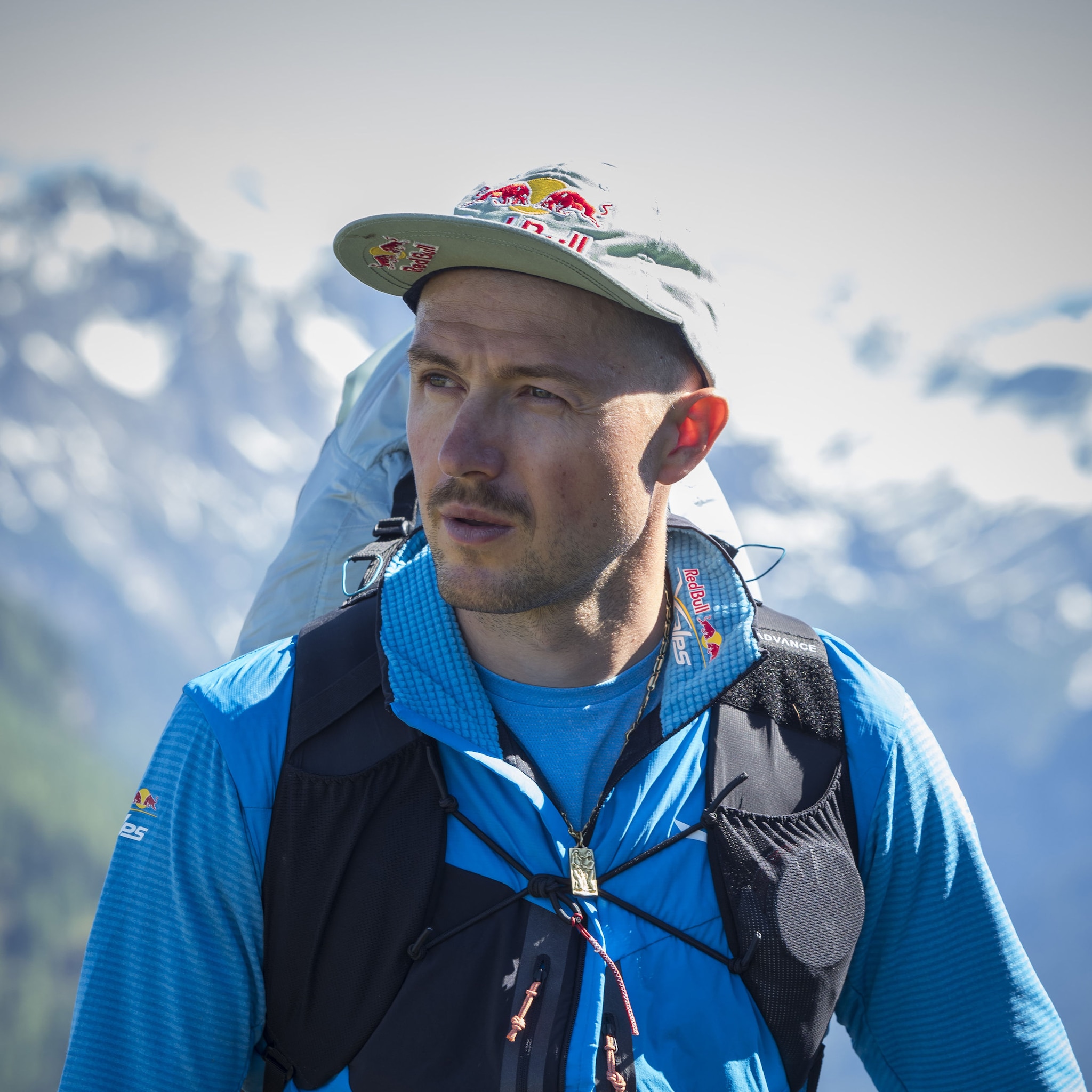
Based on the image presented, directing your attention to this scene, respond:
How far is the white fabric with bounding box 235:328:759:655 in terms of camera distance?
1.96 meters

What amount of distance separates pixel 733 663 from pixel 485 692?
47 cm

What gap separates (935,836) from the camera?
1505 millimetres

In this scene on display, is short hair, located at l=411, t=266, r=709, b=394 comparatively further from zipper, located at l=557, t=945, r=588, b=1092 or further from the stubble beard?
zipper, located at l=557, t=945, r=588, b=1092

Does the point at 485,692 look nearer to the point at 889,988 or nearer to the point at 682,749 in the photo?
the point at 682,749

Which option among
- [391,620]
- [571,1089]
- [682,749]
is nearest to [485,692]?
[391,620]

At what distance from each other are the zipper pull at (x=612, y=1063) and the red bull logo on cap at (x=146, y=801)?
74cm

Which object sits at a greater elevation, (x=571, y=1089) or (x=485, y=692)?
(x=485, y=692)

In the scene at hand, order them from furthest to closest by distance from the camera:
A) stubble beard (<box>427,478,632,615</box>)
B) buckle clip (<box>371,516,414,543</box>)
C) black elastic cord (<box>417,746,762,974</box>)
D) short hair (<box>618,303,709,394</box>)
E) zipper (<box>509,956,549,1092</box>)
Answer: buckle clip (<box>371,516,414,543</box>) < short hair (<box>618,303,709,394</box>) < stubble beard (<box>427,478,632,615</box>) < black elastic cord (<box>417,746,762,974</box>) < zipper (<box>509,956,549,1092</box>)

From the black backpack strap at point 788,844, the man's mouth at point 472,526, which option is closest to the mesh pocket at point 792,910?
the black backpack strap at point 788,844

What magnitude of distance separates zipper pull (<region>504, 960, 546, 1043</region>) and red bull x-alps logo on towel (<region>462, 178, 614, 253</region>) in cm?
111

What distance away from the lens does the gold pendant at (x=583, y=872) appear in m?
1.29

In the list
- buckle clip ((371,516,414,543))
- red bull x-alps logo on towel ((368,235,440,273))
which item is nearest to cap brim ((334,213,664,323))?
red bull x-alps logo on towel ((368,235,440,273))

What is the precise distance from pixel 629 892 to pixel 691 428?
A: 0.85 m

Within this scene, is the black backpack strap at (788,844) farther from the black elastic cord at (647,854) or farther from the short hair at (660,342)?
the short hair at (660,342)
